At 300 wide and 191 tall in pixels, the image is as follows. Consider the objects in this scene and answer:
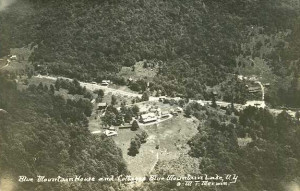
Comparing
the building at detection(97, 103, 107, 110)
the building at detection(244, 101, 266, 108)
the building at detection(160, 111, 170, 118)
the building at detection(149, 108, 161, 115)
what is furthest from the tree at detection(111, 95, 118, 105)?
the building at detection(244, 101, 266, 108)

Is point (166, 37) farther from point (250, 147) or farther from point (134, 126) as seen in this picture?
point (250, 147)

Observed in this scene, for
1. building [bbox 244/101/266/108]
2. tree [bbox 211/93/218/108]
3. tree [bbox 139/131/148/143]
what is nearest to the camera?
tree [bbox 139/131/148/143]

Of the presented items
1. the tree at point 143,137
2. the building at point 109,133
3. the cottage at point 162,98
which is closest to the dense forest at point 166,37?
the cottage at point 162,98

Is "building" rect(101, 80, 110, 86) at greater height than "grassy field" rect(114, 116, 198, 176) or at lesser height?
greater

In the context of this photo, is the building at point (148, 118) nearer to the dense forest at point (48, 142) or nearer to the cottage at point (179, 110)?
the cottage at point (179, 110)

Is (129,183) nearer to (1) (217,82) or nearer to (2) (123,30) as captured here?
(1) (217,82)

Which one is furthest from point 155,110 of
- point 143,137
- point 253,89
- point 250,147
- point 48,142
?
point 48,142

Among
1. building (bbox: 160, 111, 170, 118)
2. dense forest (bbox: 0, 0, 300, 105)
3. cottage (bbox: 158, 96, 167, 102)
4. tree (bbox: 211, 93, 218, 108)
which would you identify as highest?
dense forest (bbox: 0, 0, 300, 105)

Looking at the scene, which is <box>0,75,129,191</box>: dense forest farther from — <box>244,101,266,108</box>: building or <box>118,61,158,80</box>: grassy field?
<box>244,101,266,108</box>: building
